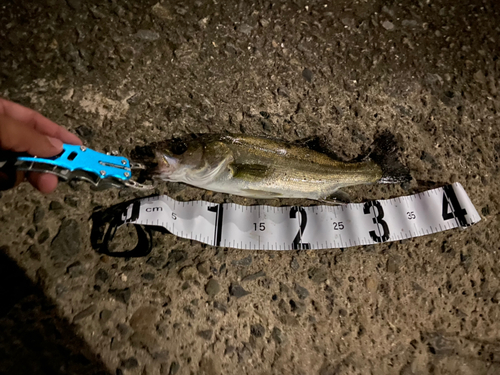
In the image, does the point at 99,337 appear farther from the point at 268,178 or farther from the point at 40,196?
the point at 268,178

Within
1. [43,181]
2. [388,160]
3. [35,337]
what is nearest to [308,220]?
[388,160]

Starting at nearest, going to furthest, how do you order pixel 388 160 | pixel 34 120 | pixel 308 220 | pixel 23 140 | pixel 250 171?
pixel 23 140, pixel 34 120, pixel 250 171, pixel 308 220, pixel 388 160

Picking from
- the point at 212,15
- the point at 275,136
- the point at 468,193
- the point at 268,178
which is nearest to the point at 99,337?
the point at 268,178

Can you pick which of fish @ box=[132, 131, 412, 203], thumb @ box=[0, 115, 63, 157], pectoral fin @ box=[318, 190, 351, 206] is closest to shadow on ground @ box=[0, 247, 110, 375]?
thumb @ box=[0, 115, 63, 157]

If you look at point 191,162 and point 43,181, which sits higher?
point 191,162

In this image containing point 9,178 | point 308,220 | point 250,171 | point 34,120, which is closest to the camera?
point 9,178

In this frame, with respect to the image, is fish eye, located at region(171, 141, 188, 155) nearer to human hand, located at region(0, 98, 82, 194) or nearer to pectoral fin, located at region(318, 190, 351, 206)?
human hand, located at region(0, 98, 82, 194)

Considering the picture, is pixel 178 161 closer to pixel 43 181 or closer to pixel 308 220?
pixel 43 181
